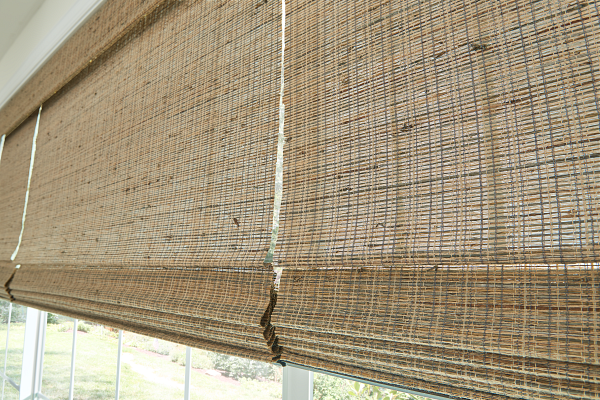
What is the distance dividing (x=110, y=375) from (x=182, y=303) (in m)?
1.12

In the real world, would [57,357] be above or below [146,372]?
below

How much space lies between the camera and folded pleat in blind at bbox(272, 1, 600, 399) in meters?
0.46

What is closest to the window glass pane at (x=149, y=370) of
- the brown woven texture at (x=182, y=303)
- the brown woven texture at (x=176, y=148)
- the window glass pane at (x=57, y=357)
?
the brown woven texture at (x=182, y=303)

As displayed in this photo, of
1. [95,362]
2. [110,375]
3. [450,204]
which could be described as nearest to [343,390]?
[450,204]

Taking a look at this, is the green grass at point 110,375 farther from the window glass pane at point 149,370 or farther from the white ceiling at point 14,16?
the white ceiling at point 14,16

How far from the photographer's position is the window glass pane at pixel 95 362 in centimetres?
174

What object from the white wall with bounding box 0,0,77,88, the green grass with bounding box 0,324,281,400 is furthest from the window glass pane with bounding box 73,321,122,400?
the white wall with bounding box 0,0,77,88

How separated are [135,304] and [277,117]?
26.0 inches

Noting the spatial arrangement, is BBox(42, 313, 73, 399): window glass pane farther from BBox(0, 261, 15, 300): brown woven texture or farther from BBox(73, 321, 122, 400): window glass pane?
BBox(0, 261, 15, 300): brown woven texture

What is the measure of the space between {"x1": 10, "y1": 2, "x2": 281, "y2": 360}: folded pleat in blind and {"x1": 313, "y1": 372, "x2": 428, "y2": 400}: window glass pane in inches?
7.7

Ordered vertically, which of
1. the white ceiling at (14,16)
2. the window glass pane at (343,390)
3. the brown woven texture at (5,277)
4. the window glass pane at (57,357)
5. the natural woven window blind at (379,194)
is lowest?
the window glass pane at (57,357)

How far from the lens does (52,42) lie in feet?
6.49

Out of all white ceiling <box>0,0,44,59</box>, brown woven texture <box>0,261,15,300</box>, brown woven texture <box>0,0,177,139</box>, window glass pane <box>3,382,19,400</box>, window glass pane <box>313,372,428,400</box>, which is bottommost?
window glass pane <box>3,382,19,400</box>

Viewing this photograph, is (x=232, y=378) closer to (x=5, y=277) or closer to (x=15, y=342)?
(x=5, y=277)
